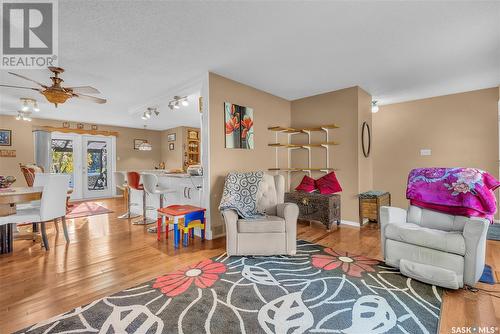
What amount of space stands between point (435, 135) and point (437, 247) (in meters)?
3.59

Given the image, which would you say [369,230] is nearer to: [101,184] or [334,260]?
[334,260]

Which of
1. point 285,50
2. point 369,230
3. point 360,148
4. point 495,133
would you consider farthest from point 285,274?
point 495,133

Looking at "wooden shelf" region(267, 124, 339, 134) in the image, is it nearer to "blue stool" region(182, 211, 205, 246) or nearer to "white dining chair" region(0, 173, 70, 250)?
"blue stool" region(182, 211, 205, 246)

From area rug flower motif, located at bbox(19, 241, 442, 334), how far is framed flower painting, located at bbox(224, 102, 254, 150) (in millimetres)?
1976

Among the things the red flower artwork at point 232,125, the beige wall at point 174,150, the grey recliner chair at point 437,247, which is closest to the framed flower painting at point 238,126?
the red flower artwork at point 232,125

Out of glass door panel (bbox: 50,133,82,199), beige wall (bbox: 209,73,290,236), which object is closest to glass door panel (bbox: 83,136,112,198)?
glass door panel (bbox: 50,133,82,199)

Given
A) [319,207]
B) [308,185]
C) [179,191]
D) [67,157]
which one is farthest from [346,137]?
[67,157]

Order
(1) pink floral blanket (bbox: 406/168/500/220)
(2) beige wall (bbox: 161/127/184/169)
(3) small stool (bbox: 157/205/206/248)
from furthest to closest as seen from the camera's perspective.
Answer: (2) beige wall (bbox: 161/127/184/169) < (3) small stool (bbox: 157/205/206/248) < (1) pink floral blanket (bbox: 406/168/500/220)

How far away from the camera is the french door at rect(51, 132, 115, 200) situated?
22.3ft

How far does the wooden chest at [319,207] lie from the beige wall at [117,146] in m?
6.48

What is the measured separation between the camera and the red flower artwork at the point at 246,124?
12.7 ft

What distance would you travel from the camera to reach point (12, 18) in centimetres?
208

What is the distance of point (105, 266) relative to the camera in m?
2.51

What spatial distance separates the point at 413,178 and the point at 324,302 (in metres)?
1.84
